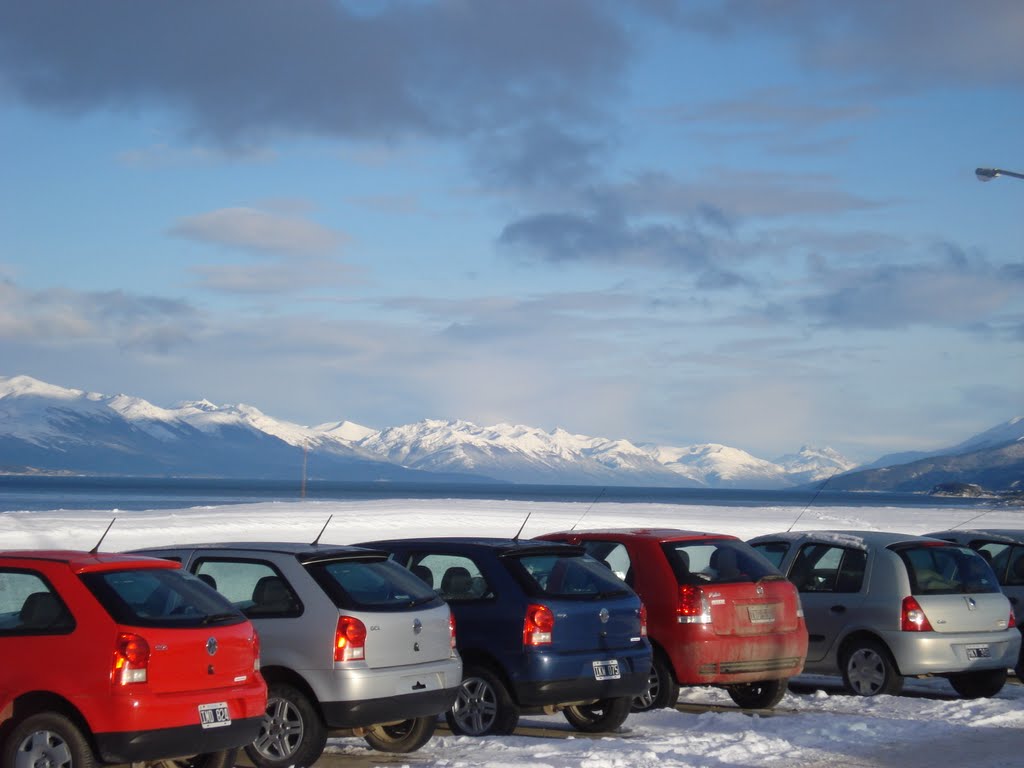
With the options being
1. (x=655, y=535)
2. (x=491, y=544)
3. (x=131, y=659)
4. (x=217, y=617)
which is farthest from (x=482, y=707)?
(x=131, y=659)

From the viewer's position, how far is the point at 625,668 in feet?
35.0

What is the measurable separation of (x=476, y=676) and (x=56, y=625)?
12.3ft

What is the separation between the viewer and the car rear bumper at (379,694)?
8.98 meters

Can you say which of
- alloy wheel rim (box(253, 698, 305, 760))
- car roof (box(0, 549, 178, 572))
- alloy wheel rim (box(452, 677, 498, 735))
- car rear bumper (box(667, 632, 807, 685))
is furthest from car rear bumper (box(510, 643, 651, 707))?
car roof (box(0, 549, 178, 572))

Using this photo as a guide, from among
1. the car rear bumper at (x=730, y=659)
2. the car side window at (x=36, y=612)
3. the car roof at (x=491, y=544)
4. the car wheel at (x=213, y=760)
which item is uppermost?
the car roof at (x=491, y=544)

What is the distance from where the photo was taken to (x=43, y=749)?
762cm

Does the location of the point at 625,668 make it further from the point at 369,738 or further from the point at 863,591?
the point at 863,591

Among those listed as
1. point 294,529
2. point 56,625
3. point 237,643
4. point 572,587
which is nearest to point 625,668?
point 572,587

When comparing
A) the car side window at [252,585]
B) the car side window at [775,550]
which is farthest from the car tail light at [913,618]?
the car side window at [252,585]

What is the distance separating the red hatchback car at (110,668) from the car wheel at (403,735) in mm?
1943

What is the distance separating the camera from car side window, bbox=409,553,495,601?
1074 cm

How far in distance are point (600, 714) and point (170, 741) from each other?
4.34 metres

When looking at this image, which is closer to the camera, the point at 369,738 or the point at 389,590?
the point at 389,590

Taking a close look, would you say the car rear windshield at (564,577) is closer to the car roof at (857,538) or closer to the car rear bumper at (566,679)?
the car rear bumper at (566,679)
